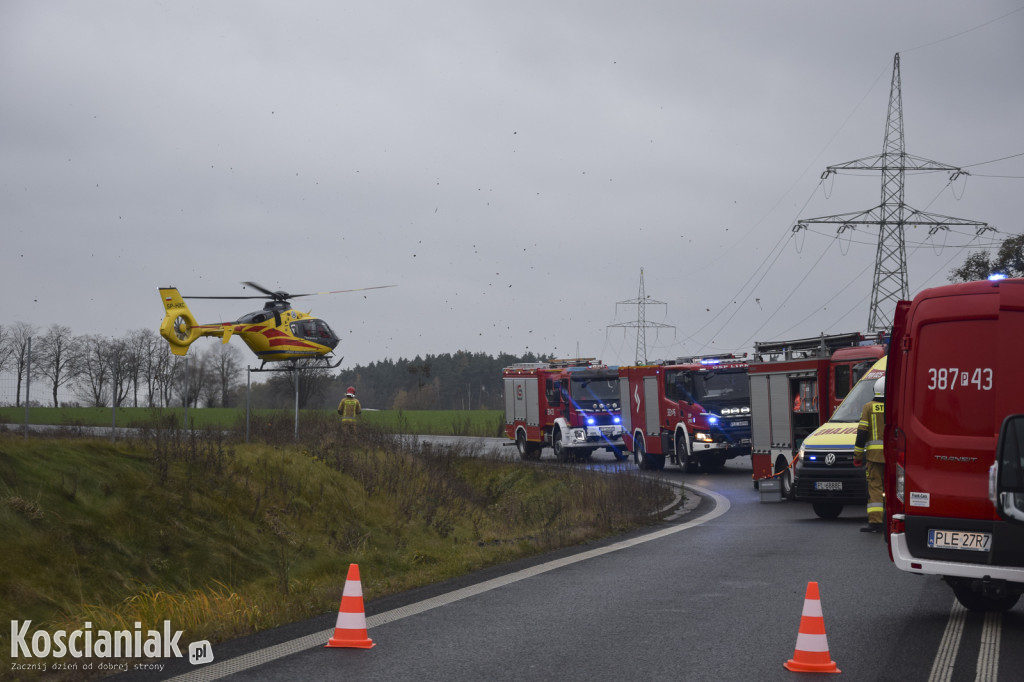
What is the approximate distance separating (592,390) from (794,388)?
581 inches

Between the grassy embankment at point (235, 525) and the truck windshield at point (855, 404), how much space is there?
11.7 ft

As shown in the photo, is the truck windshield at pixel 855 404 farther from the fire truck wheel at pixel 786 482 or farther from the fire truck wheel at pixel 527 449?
the fire truck wheel at pixel 527 449

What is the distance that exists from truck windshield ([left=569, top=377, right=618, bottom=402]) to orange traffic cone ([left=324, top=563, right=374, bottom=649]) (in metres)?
28.5

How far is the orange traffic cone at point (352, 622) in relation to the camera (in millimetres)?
7703

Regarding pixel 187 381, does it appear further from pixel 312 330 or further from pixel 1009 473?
pixel 1009 473

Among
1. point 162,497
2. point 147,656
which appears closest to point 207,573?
point 162,497

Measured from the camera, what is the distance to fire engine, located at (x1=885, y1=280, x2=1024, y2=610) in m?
7.61

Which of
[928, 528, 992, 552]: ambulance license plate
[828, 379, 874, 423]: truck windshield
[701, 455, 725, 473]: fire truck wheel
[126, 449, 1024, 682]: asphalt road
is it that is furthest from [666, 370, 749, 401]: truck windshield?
[928, 528, 992, 552]: ambulance license plate

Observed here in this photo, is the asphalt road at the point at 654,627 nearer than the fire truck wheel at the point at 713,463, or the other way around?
the asphalt road at the point at 654,627

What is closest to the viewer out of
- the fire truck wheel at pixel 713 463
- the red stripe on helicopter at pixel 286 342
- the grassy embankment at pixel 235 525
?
the grassy embankment at pixel 235 525

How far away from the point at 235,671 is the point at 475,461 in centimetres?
2697

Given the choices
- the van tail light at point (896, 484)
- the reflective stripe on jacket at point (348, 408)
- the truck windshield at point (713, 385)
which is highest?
the truck windshield at point (713, 385)

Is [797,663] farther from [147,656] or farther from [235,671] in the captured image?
[147,656]

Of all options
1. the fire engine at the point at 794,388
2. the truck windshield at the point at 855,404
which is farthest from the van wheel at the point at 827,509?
the fire engine at the point at 794,388
